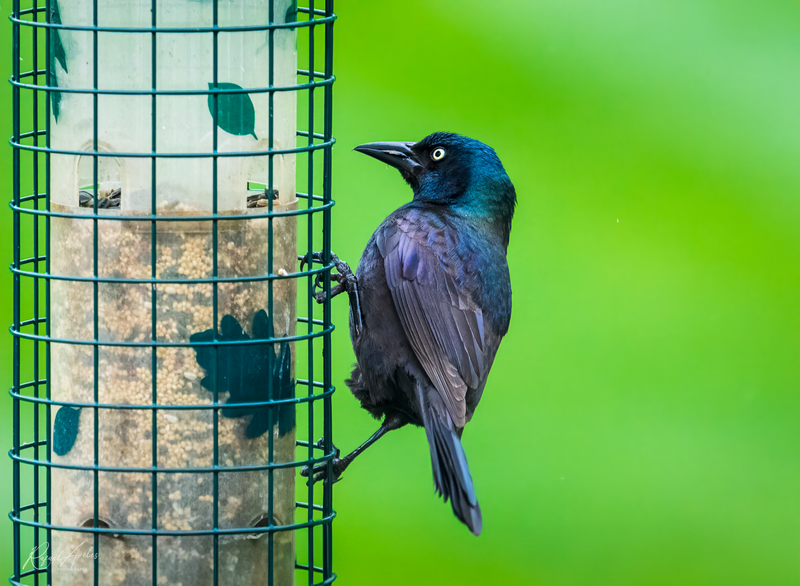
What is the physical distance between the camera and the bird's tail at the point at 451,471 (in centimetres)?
485

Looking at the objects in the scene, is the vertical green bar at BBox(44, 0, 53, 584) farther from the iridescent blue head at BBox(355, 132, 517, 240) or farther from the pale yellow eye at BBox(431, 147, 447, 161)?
the pale yellow eye at BBox(431, 147, 447, 161)

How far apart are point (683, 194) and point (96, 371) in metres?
6.41

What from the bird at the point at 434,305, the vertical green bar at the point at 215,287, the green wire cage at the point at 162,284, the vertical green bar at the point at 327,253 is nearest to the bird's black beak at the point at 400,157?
the bird at the point at 434,305

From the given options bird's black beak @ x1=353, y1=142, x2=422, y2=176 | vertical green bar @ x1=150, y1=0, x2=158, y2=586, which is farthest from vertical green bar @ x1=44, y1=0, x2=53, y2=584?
bird's black beak @ x1=353, y1=142, x2=422, y2=176

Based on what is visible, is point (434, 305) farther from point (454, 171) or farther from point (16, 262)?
point (16, 262)

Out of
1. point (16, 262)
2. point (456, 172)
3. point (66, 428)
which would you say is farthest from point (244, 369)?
point (456, 172)

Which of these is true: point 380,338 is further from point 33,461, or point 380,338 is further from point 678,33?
point 678,33

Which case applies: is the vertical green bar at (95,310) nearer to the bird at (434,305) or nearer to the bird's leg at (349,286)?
the bird at (434,305)

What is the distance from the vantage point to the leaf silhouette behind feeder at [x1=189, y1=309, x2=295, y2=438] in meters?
4.59

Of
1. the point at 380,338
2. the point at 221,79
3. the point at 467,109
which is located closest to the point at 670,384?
the point at 467,109

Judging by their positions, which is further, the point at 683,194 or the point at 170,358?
the point at 683,194

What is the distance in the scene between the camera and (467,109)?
990 centimetres

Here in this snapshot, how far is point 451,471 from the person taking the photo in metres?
5.09

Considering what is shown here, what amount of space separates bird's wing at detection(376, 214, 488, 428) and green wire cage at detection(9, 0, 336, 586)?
964mm
